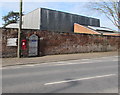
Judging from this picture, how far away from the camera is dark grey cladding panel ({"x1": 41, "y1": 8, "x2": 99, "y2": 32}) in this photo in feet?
94.4

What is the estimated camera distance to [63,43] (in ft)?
61.0

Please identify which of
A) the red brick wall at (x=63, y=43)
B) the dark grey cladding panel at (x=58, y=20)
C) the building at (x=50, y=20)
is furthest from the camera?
the dark grey cladding panel at (x=58, y=20)

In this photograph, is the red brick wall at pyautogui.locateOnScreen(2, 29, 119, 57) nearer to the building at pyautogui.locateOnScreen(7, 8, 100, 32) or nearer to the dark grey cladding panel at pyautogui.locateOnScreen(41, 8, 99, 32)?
the dark grey cladding panel at pyautogui.locateOnScreen(41, 8, 99, 32)

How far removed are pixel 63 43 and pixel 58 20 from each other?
14.3 m

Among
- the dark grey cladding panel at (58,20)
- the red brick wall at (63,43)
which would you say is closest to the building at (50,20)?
the dark grey cladding panel at (58,20)

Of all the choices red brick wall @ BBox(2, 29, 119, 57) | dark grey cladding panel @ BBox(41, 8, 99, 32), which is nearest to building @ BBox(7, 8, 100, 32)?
dark grey cladding panel @ BBox(41, 8, 99, 32)

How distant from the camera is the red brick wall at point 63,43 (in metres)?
14.6

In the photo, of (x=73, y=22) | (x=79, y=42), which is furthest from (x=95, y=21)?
(x=79, y=42)

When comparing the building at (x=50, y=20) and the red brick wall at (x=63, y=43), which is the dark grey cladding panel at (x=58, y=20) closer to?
the building at (x=50, y=20)

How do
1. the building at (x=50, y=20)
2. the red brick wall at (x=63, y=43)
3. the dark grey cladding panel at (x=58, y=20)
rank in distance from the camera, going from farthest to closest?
the dark grey cladding panel at (x=58, y=20) → the building at (x=50, y=20) → the red brick wall at (x=63, y=43)

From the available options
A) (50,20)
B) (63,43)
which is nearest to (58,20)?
(50,20)

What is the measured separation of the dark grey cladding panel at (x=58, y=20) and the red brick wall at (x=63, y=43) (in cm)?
879

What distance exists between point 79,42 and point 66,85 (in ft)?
49.8

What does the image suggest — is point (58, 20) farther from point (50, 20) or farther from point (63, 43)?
point (63, 43)
